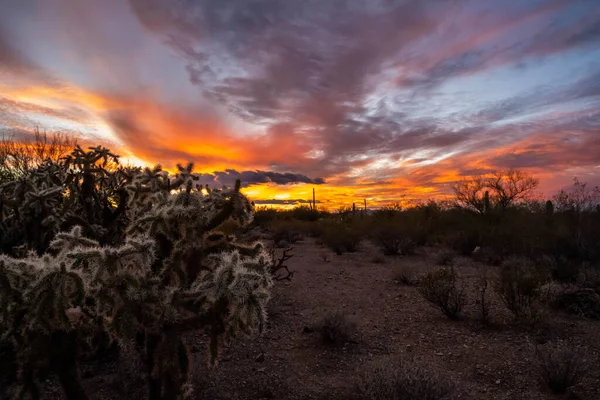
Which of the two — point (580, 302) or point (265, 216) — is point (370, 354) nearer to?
point (580, 302)

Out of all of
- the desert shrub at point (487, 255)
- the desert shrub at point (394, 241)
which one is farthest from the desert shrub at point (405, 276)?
the desert shrub at point (394, 241)

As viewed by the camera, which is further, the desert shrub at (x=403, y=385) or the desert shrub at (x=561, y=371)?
the desert shrub at (x=561, y=371)

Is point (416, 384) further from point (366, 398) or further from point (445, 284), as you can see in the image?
point (445, 284)

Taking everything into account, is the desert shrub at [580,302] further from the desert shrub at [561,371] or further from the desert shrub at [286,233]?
the desert shrub at [286,233]

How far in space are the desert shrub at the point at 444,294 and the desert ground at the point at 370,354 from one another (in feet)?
0.72

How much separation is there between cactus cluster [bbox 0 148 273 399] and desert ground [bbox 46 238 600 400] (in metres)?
2.00

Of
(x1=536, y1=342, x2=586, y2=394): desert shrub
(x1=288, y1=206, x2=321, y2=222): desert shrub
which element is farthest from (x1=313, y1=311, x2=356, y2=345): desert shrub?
(x1=288, y1=206, x2=321, y2=222): desert shrub

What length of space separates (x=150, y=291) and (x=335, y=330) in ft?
14.7

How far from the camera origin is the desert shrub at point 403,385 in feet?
13.9

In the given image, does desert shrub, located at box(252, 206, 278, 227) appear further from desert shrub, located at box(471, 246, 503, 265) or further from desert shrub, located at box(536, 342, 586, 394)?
desert shrub, located at box(536, 342, 586, 394)

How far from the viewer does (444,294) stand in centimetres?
793

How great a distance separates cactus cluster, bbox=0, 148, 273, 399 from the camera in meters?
2.57

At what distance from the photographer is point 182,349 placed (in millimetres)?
3156

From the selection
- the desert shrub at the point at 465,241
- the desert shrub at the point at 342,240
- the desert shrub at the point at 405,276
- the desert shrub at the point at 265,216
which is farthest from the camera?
the desert shrub at the point at 265,216
